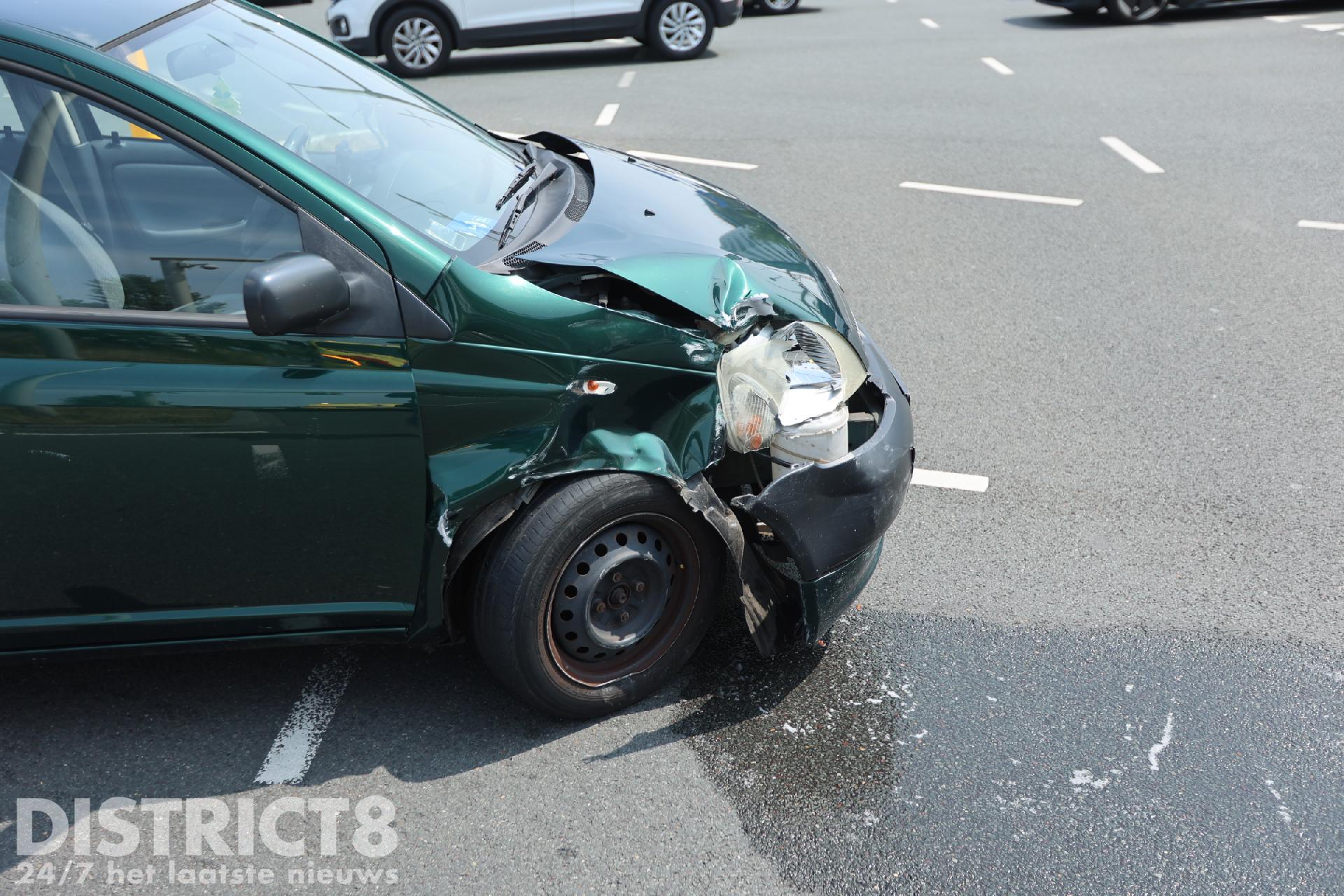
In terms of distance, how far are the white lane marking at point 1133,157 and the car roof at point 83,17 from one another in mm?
7030

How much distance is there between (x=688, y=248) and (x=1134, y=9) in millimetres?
13486

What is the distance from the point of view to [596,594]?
297 centimetres

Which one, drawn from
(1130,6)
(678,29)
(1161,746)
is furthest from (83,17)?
(1130,6)

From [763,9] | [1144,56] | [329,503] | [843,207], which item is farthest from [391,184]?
[763,9]

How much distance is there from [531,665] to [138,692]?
122cm

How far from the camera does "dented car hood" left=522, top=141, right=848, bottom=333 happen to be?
2.94 m

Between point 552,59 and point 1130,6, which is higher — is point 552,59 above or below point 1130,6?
below

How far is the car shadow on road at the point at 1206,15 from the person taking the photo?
1460cm

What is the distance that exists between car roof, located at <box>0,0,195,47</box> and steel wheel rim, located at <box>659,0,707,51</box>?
10.5 m

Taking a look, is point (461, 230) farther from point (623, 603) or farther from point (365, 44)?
point (365, 44)

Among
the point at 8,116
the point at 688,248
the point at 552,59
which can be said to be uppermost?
the point at 8,116

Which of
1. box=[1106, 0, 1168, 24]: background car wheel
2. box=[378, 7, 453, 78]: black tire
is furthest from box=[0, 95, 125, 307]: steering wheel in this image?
box=[1106, 0, 1168, 24]: background car wheel

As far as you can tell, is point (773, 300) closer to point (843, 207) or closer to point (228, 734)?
point (228, 734)

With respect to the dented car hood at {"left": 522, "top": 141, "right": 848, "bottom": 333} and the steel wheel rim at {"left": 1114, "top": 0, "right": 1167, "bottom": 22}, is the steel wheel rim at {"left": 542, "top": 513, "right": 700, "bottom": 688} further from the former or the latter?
the steel wheel rim at {"left": 1114, "top": 0, "right": 1167, "bottom": 22}
